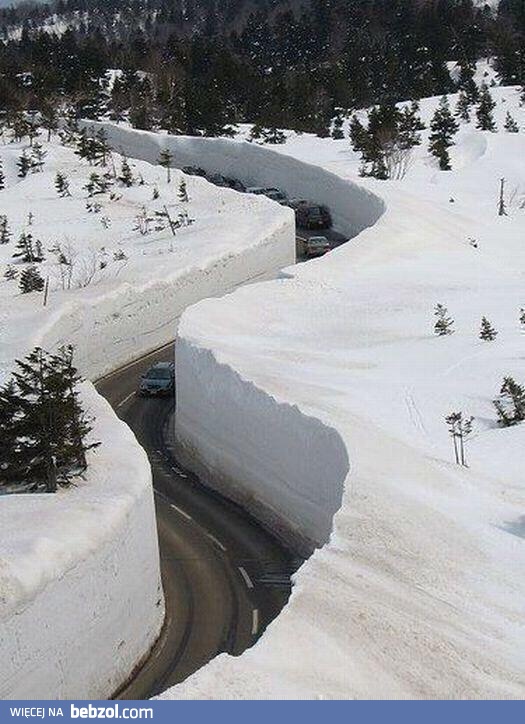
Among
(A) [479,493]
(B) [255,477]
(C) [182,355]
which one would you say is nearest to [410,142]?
(C) [182,355]

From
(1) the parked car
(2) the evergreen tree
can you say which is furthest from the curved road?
(1) the parked car

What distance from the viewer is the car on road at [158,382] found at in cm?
3666

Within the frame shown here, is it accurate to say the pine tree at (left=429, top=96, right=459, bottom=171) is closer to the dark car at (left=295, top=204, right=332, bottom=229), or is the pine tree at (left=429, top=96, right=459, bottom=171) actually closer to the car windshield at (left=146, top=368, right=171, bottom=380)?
the dark car at (left=295, top=204, right=332, bottom=229)

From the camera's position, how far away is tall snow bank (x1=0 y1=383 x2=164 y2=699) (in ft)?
51.3

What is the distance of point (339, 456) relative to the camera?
71.7 feet

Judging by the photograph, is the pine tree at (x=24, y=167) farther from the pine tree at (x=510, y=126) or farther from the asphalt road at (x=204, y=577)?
the asphalt road at (x=204, y=577)

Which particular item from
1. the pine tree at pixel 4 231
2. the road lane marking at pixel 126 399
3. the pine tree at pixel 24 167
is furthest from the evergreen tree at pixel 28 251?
the pine tree at pixel 24 167

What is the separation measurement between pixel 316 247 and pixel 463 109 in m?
34.6

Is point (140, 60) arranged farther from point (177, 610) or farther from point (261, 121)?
point (177, 610)

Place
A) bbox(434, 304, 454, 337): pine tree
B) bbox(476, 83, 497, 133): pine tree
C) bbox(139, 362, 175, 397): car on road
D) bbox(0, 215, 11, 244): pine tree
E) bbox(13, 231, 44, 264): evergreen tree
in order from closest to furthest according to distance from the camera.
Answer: bbox(434, 304, 454, 337): pine tree → bbox(139, 362, 175, 397): car on road → bbox(13, 231, 44, 264): evergreen tree → bbox(0, 215, 11, 244): pine tree → bbox(476, 83, 497, 133): pine tree

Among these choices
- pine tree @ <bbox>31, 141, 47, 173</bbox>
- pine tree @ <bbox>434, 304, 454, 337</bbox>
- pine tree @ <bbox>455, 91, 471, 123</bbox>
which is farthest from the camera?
pine tree @ <bbox>455, 91, 471, 123</bbox>

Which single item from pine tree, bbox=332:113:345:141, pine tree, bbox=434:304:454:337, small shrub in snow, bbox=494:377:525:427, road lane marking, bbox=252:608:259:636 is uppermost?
small shrub in snow, bbox=494:377:525:427

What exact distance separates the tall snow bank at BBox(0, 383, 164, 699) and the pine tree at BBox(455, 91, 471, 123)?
6516 centimetres

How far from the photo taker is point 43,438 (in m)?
21.4
